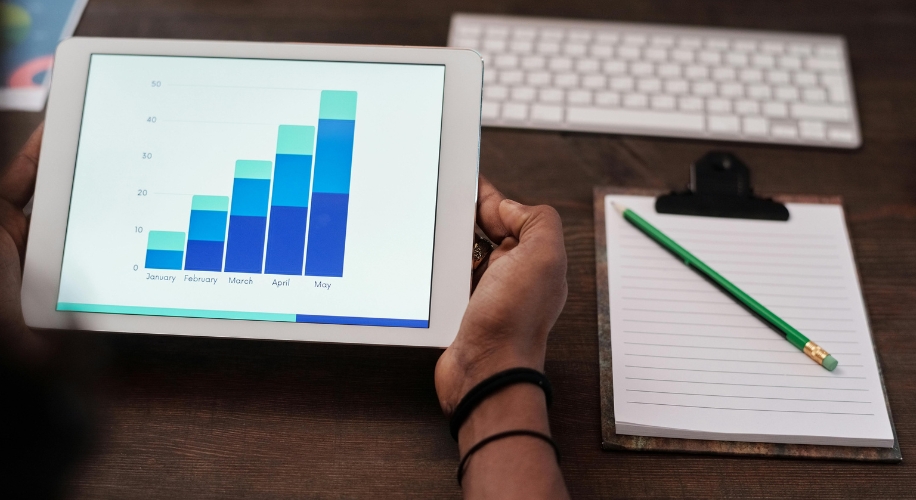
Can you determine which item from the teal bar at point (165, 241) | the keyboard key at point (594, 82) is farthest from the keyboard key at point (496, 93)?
the teal bar at point (165, 241)

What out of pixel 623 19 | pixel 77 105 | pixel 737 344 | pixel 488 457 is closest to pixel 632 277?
pixel 737 344

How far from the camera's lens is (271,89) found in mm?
598

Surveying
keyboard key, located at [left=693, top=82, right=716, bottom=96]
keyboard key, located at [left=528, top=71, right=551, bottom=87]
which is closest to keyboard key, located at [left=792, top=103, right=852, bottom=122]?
keyboard key, located at [left=693, top=82, right=716, bottom=96]

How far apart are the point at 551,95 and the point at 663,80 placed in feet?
0.50

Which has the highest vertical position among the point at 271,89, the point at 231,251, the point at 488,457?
the point at 271,89

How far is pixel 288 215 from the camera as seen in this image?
57 centimetres

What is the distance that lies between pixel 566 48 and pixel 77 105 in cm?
59

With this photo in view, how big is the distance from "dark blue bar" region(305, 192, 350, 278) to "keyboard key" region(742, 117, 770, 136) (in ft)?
1.71

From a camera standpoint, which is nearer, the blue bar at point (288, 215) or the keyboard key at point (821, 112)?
the blue bar at point (288, 215)

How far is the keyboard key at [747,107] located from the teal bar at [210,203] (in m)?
0.63

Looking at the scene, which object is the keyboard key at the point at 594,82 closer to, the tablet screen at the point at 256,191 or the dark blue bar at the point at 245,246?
the tablet screen at the point at 256,191

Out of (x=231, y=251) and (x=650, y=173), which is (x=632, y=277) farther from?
(x=231, y=251)

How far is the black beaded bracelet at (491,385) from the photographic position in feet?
1.72

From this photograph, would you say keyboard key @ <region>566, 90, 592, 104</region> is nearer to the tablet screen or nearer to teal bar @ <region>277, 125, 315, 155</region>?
the tablet screen
